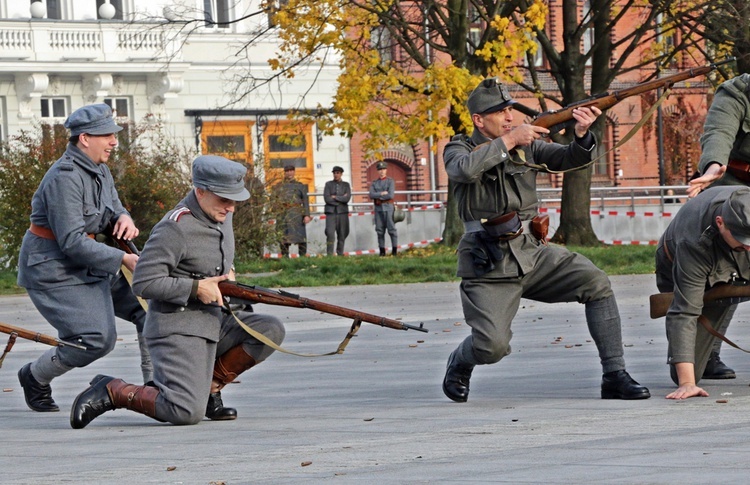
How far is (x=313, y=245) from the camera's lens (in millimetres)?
31219

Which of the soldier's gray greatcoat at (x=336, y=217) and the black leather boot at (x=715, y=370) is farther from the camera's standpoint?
the soldier's gray greatcoat at (x=336, y=217)

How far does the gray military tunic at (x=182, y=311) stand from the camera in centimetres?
769

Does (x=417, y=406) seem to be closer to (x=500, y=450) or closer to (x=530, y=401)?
(x=530, y=401)

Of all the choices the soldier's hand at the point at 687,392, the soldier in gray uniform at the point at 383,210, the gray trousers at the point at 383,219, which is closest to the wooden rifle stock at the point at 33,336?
the soldier's hand at the point at 687,392

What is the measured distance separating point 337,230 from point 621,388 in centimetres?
2240

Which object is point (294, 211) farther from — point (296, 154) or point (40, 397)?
point (40, 397)

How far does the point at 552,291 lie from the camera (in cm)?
846

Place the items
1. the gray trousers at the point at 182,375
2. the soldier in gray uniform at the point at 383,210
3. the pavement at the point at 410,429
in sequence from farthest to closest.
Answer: the soldier in gray uniform at the point at 383,210 → the gray trousers at the point at 182,375 → the pavement at the point at 410,429

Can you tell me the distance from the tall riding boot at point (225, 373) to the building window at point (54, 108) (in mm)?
31653

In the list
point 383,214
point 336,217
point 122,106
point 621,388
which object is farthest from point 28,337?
point 122,106

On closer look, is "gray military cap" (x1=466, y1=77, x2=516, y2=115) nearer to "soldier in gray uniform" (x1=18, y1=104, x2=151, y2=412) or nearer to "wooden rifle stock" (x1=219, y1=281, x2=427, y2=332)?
"wooden rifle stock" (x1=219, y1=281, x2=427, y2=332)

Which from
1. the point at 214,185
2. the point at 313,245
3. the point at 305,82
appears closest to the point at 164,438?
the point at 214,185

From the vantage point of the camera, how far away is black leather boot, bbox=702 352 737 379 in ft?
29.7

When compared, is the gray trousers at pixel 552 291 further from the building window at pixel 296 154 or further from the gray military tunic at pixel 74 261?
the building window at pixel 296 154
